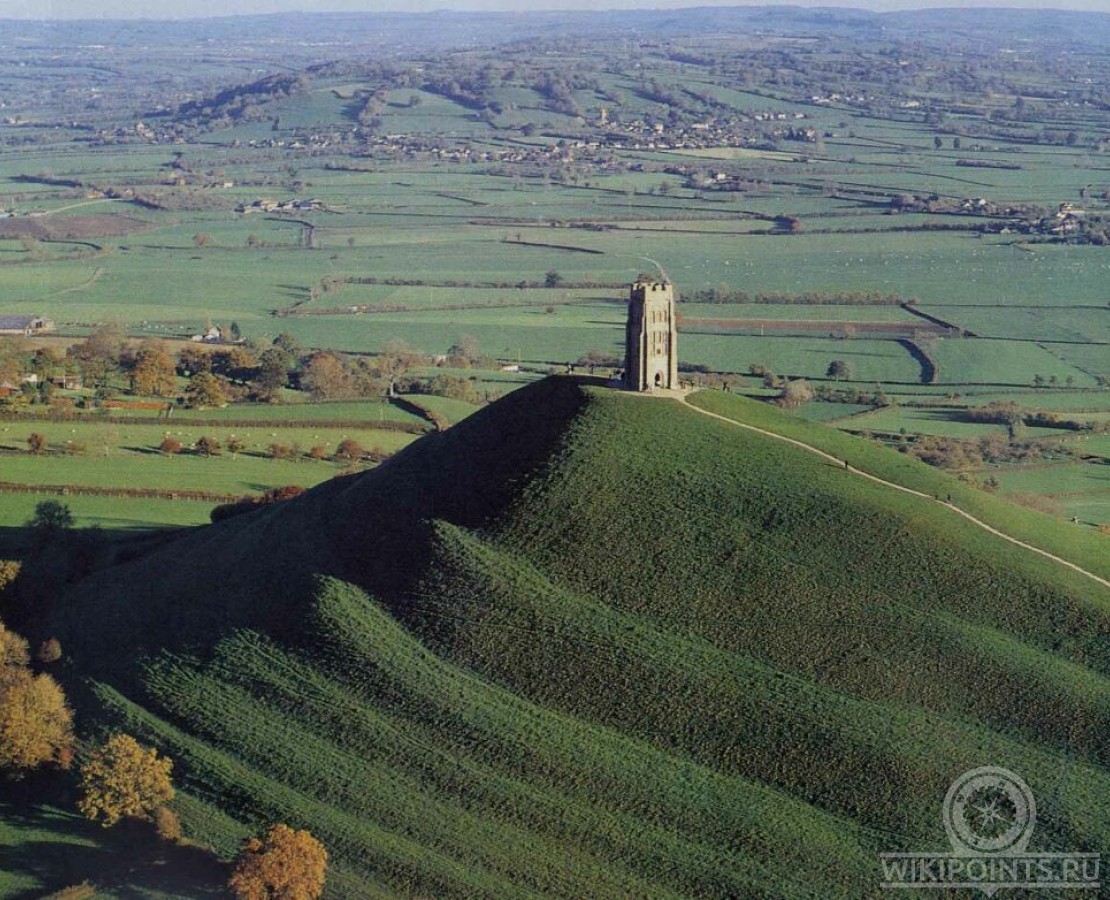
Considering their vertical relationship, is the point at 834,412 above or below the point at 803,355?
below

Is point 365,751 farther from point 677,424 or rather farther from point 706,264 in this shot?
point 706,264

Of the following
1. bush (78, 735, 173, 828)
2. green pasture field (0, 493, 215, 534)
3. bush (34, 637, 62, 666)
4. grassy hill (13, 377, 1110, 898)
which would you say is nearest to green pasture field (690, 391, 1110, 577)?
grassy hill (13, 377, 1110, 898)

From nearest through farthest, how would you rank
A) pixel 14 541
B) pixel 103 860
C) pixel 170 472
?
pixel 103 860 → pixel 14 541 → pixel 170 472

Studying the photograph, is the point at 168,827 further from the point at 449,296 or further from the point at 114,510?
the point at 449,296

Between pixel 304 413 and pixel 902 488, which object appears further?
pixel 304 413

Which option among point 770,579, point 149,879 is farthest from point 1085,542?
point 149,879

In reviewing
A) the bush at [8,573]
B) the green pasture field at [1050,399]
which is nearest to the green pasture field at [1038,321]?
the green pasture field at [1050,399]

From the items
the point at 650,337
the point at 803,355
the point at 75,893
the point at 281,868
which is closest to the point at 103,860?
the point at 75,893
